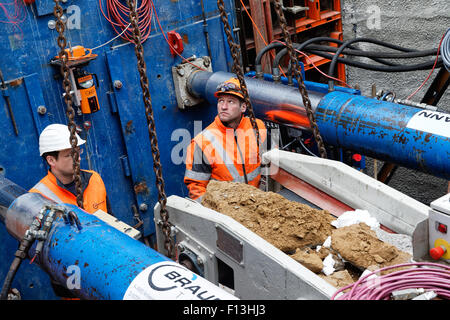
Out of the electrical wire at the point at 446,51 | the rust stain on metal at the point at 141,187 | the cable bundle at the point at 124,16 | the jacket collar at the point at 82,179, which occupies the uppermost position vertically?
the cable bundle at the point at 124,16

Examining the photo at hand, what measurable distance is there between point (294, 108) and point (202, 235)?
2.03 m

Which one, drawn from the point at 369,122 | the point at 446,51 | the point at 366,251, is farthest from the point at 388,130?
the point at 366,251

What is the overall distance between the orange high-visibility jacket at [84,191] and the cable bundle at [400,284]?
86.6 inches

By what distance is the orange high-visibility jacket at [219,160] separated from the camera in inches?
170

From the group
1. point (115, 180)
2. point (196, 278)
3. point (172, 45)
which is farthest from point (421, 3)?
point (196, 278)

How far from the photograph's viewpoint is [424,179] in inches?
243

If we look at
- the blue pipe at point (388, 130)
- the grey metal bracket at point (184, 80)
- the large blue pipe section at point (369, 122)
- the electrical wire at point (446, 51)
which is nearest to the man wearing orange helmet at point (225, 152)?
the large blue pipe section at point (369, 122)

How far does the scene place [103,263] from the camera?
222 cm

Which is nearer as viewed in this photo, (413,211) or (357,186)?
(413,211)

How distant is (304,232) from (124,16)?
3.00m

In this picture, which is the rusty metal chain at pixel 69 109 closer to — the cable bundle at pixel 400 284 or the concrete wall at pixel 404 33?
the cable bundle at pixel 400 284

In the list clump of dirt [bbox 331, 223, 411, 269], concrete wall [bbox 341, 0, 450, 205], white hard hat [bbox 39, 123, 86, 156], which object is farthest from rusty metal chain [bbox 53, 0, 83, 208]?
concrete wall [bbox 341, 0, 450, 205]
